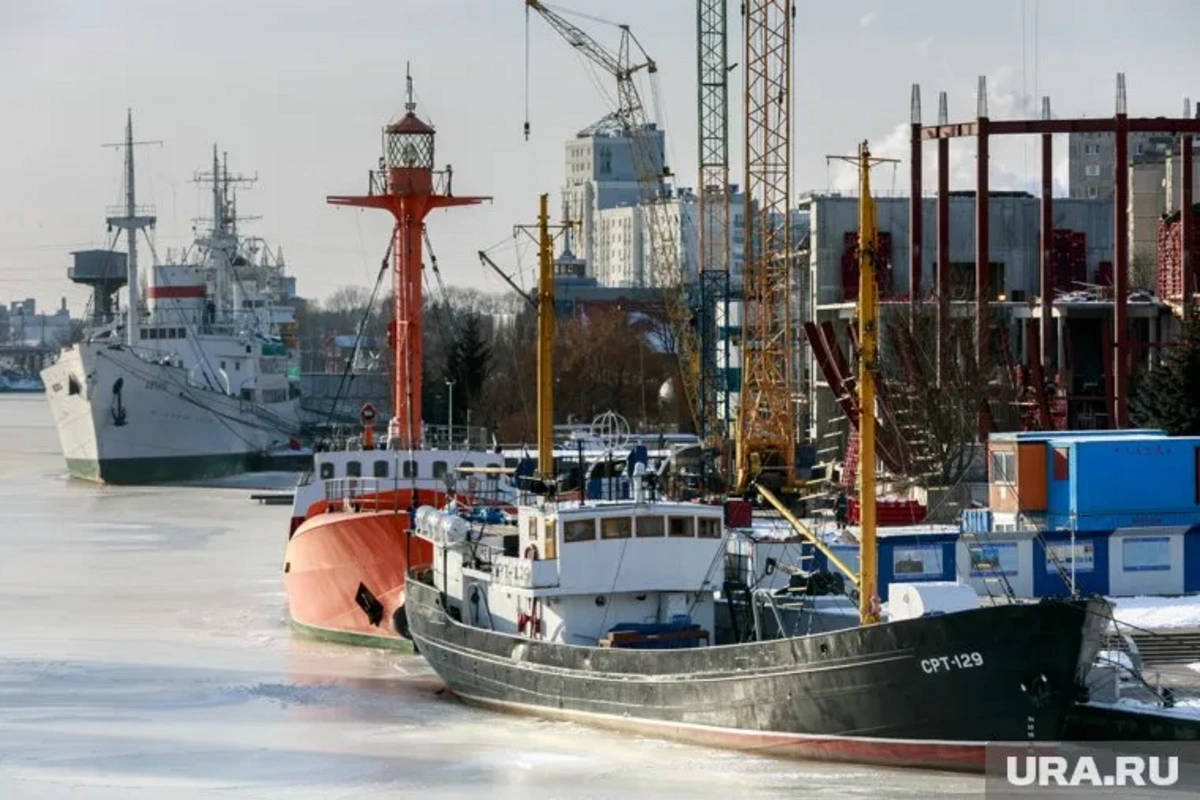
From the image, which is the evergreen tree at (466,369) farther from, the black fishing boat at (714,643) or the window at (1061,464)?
the black fishing boat at (714,643)

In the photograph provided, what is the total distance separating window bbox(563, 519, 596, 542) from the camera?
39500mm

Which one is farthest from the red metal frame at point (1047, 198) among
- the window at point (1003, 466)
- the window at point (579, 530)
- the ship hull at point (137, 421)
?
the ship hull at point (137, 421)

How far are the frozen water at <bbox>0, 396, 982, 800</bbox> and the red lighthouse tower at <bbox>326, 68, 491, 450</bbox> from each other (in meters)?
5.73

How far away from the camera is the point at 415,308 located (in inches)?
2261

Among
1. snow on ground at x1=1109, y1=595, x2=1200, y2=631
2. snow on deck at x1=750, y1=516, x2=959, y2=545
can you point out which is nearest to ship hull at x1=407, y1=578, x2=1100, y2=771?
snow on deck at x1=750, y1=516, x2=959, y2=545

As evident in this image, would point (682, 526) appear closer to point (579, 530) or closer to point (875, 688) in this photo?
point (579, 530)

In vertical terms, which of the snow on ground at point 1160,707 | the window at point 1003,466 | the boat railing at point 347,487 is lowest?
the snow on ground at point 1160,707

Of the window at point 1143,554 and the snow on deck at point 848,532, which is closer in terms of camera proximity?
the snow on deck at point 848,532

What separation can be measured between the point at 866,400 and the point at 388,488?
2115cm

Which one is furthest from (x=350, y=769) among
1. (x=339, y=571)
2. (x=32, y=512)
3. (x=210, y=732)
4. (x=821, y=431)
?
(x=821, y=431)

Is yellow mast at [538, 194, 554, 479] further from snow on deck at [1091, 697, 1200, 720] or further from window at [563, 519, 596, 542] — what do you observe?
snow on deck at [1091, 697, 1200, 720]

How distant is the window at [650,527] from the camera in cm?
3969

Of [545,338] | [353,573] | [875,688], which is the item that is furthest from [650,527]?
[353,573]

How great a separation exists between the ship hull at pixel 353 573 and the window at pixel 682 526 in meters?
9.70
